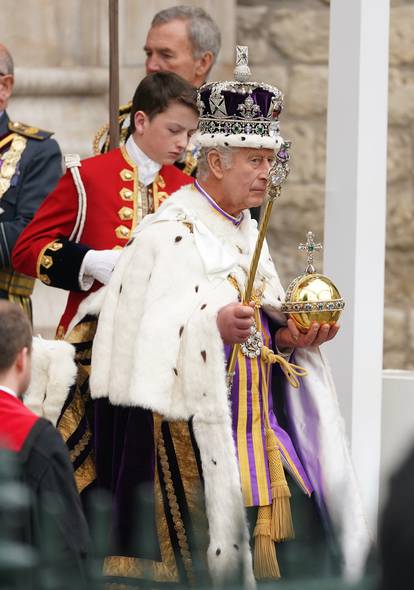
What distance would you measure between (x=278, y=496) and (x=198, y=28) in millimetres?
2523

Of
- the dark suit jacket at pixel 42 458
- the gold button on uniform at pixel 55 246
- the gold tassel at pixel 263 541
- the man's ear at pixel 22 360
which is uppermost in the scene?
the gold button on uniform at pixel 55 246

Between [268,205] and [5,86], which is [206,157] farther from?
[5,86]

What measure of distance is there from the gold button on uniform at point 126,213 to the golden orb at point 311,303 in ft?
2.95

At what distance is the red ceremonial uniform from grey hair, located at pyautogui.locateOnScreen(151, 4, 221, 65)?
1040 millimetres

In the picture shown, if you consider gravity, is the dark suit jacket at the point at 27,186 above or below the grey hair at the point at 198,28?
below

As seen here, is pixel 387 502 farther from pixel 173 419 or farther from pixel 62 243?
pixel 62 243

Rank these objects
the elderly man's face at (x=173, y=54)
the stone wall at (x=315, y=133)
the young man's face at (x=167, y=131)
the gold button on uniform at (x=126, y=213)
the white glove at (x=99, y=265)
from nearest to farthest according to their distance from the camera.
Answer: the white glove at (x=99, y=265) → the young man's face at (x=167, y=131) → the gold button on uniform at (x=126, y=213) → the elderly man's face at (x=173, y=54) → the stone wall at (x=315, y=133)

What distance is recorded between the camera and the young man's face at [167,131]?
5.61 metres

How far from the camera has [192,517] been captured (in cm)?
487

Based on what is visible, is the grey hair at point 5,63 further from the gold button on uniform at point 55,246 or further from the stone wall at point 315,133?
the stone wall at point 315,133

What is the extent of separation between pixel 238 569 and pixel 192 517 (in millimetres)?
2508

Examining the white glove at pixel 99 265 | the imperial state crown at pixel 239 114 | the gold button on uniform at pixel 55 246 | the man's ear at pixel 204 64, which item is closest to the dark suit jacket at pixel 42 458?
the imperial state crown at pixel 239 114

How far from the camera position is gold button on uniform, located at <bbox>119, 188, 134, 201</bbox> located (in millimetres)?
5742

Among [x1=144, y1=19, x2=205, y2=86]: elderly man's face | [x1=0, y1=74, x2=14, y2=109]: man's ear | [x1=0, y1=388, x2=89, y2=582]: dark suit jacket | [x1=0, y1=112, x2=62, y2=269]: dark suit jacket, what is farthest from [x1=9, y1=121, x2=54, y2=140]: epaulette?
[x1=0, y1=388, x2=89, y2=582]: dark suit jacket
